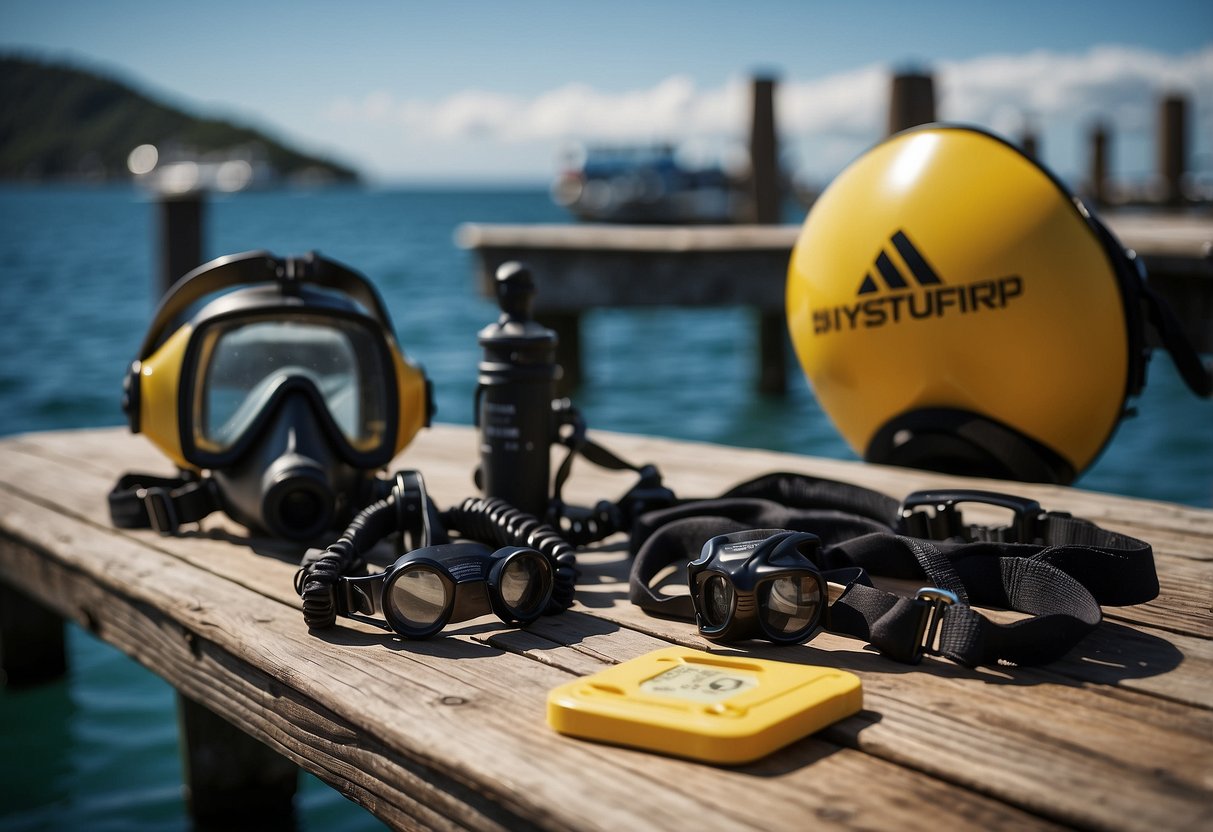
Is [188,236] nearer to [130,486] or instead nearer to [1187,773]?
[130,486]

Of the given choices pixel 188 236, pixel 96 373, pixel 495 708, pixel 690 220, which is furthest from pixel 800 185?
pixel 495 708

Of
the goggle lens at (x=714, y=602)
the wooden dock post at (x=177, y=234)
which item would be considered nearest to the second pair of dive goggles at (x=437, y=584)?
the goggle lens at (x=714, y=602)

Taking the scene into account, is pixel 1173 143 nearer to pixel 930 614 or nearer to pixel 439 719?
pixel 930 614

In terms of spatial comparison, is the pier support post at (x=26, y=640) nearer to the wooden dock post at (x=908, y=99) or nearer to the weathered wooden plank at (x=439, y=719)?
the weathered wooden plank at (x=439, y=719)

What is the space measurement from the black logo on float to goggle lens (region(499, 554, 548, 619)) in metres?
1.63

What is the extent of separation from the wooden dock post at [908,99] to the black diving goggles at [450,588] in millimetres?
5944

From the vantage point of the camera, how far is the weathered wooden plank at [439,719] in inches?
58.1

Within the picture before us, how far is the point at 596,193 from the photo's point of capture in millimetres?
71812

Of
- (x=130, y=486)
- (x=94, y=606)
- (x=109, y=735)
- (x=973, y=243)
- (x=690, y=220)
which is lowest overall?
(x=109, y=735)

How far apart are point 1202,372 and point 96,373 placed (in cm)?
1428

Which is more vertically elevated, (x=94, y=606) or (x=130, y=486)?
(x=130, y=486)

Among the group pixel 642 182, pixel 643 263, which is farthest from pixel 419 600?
pixel 642 182

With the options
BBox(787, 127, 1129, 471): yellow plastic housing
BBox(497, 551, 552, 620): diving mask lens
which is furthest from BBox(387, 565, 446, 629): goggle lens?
BBox(787, 127, 1129, 471): yellow plastic housing

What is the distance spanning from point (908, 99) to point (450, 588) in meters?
6.20
